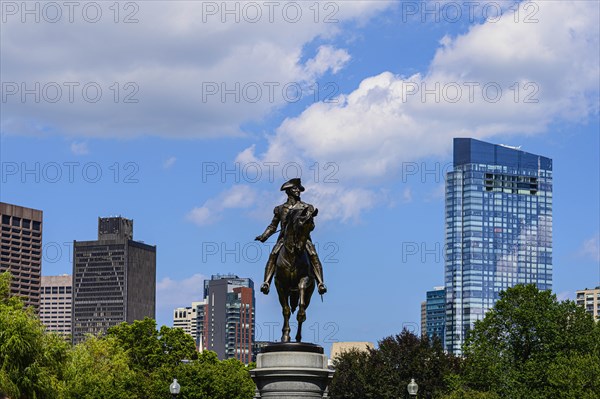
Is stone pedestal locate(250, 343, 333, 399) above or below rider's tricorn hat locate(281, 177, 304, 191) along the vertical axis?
below

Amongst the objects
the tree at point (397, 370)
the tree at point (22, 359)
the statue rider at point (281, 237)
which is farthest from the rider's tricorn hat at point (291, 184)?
the tree at point (397, 370)

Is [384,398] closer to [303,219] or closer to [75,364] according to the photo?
[75,364]

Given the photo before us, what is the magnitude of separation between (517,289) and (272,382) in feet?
165

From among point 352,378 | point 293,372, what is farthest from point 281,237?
point 352,378

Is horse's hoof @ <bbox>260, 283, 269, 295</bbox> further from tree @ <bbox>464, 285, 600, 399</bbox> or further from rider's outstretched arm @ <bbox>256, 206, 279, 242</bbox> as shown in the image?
tree @ <bbox>464, 285, 600, 399</bbox>

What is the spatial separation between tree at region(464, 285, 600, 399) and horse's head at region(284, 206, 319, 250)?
146ft

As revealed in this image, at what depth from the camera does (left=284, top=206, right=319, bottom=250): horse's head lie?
3428 centimetres

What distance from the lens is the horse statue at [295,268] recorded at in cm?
3438

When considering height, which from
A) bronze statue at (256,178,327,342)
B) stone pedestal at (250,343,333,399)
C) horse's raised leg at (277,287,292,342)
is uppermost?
bronze statue at (256,178,327,342)

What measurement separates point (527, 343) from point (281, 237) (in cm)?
4801

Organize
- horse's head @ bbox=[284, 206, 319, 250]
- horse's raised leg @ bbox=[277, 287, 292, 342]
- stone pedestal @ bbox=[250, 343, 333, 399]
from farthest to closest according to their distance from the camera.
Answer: horse's raised leg @ bbox=[277, 287, 292, 342] < horse's head @ bbox=[284, 206, 319, 250] < stone pedestal @ bbox=[250, 343, 333, 399]

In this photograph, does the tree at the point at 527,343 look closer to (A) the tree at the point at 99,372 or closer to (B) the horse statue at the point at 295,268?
(A) the tree at the point at 99,372

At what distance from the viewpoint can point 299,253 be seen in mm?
34594

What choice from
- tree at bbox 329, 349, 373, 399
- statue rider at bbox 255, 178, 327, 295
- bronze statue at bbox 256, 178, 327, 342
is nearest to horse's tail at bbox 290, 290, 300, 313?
bronze statue at bbox 256, 178, 327, 342
